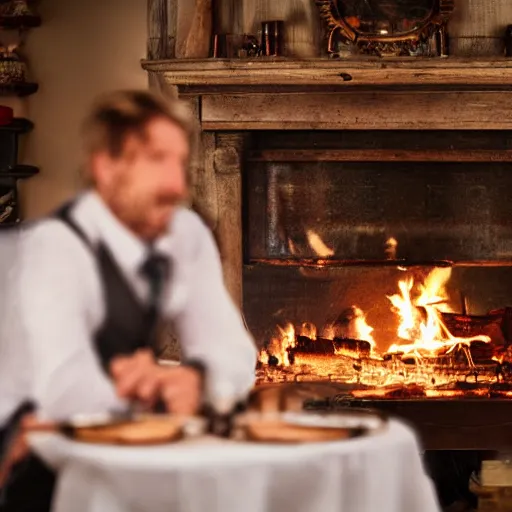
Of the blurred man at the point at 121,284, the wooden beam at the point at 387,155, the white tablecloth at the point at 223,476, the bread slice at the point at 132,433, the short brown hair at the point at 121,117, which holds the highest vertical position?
the wooden beam at the point at 387,155

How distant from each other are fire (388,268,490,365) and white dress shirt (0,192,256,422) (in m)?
2.07

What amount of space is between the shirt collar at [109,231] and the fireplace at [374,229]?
1.73 meters

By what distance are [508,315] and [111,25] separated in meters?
1.78

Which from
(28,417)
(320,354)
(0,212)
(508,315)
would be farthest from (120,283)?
(508,315)

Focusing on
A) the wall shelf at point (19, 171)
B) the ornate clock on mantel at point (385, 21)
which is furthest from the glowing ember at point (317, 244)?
the wall shelf at point (19, 171)

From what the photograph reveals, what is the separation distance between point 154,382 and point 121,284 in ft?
0.60

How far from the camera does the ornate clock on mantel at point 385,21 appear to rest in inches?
141

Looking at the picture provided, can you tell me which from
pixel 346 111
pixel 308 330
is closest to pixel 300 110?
pixel 346 111

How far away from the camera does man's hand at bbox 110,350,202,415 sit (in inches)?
76.2

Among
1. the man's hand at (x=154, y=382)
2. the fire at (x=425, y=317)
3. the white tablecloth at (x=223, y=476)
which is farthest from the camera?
the fire at (x=425, y=317)

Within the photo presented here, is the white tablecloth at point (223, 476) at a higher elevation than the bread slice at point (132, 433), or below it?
below

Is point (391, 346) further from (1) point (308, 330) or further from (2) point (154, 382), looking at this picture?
(2) point (154, 382)

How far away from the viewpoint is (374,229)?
404cm

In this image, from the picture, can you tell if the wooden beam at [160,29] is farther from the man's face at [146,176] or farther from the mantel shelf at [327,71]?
the man's face at [146,176]
